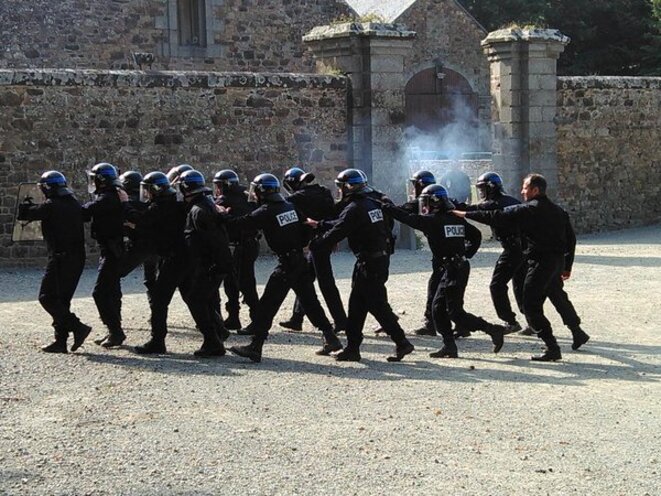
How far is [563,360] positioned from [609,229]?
461 inches

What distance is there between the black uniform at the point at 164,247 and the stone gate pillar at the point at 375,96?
8.03 metres

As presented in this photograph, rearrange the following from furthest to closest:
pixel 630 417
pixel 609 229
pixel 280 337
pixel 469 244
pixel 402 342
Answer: pixel 609 229, pixel 280 337, pixel 469 244, pixel 402 342, pixel 630 417

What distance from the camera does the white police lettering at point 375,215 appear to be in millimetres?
9977

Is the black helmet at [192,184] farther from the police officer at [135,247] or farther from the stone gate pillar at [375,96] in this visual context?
the stone gate pillar at [375,96]

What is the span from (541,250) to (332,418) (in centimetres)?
296

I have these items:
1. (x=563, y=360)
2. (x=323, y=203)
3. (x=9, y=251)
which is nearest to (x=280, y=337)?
(x=323, y=203)

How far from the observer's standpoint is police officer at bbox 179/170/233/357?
1014cm

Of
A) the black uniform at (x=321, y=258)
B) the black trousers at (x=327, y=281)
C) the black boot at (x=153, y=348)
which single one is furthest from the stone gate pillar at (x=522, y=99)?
the black boot at (x=153, y=348)

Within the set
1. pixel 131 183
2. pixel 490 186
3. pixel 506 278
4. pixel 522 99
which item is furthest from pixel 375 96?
pixel 506 278

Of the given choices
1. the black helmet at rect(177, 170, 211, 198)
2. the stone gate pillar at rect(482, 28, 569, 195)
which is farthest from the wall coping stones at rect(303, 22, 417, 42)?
the black helmet at rect(177, 170, 211, 198)

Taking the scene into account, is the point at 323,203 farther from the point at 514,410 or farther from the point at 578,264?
the point at 578,264

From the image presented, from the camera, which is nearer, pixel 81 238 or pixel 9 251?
pixel 81 238

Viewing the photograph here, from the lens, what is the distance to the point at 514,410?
8.08 metres

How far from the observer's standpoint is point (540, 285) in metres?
9.98
